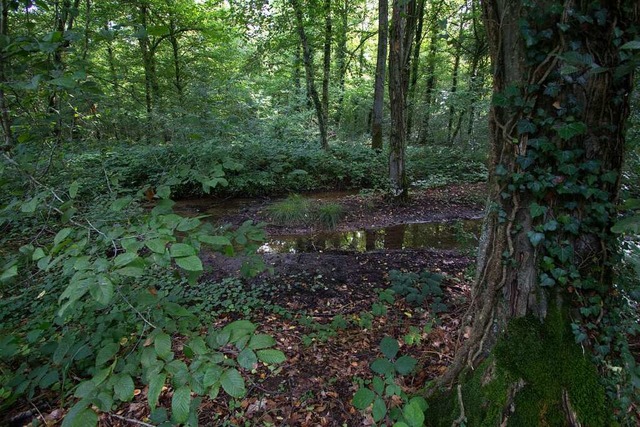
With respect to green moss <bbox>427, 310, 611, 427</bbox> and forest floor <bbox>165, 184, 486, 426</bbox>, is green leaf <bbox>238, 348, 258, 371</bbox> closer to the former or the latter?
forest floor <bbox>165, 184, 486, 426</bbox>

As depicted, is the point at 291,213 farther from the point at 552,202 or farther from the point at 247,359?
the point at 247,359

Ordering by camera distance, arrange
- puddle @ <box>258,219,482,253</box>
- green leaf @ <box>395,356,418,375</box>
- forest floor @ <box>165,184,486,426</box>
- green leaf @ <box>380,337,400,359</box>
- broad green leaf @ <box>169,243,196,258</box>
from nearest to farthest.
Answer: broad green leaf @ <box>169,243,196,258</box>, green leaf @ <box>395,356,418,375</box>, green leaf @ <box>380,337,400,359</box>, forest floor @ <box>165,184,486,426</box>, puddle @ <box>258,219,482,253</box>

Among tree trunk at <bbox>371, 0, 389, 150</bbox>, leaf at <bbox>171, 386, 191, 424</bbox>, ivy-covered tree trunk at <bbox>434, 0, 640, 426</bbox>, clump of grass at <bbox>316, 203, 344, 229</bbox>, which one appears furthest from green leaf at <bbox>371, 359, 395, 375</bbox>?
tree trunk at <bbox>371, 0, 389, 150</bbox>

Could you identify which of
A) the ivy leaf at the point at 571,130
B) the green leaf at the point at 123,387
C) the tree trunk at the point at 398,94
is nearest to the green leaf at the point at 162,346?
the green leaf at the point at 123,387

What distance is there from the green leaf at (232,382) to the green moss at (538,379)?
1308mm

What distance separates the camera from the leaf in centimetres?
93

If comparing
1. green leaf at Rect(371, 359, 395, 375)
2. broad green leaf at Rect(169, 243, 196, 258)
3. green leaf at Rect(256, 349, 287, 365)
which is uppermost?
broad green leaf at Rect(169, 243, 196, 258)

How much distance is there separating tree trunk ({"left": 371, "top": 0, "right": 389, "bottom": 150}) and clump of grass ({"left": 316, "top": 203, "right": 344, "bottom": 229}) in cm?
405

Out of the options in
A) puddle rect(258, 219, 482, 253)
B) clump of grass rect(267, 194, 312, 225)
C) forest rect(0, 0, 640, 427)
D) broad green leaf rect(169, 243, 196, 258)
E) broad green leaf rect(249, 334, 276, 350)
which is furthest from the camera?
clump of grass rect(267, 194, 312, 225)

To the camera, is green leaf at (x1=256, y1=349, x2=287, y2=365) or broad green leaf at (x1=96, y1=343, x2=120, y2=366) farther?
broad green leaf at (x1=96, y1=343, x2=120, y2=366)

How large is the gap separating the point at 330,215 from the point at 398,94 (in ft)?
9.62

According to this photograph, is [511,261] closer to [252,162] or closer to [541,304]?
[541,304]

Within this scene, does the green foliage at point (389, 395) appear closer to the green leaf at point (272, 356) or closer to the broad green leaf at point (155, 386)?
the green leaf at point (272, 356)

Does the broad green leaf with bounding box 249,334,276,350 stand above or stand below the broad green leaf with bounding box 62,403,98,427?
above
